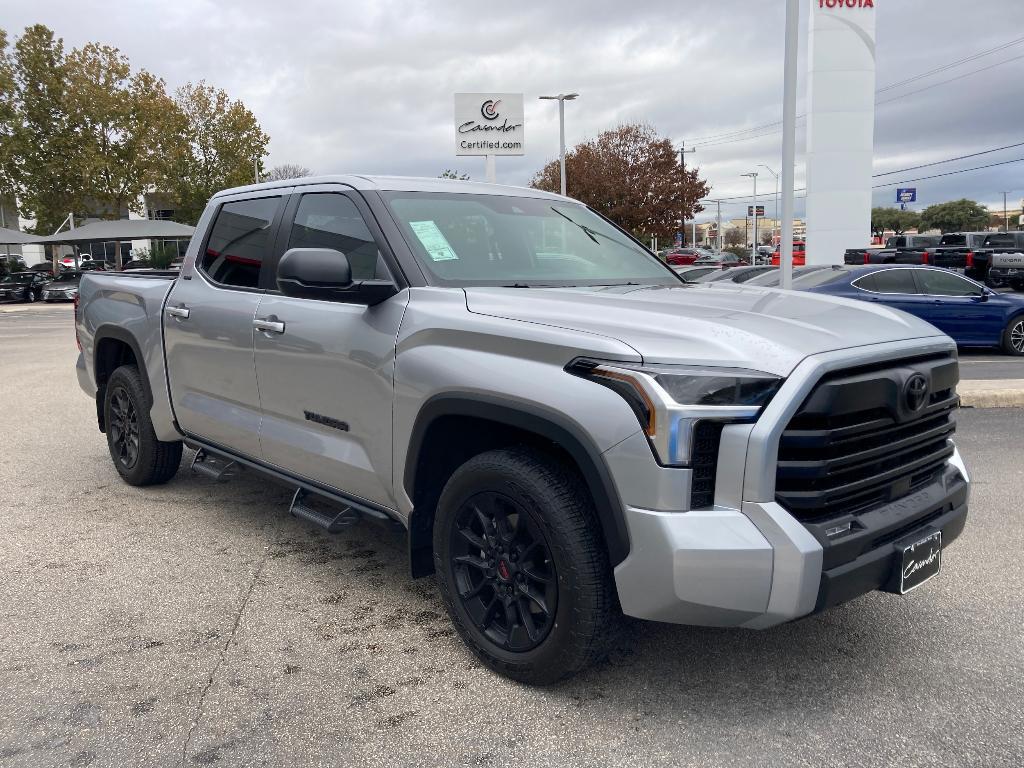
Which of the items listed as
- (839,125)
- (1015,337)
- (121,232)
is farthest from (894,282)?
(121,232)

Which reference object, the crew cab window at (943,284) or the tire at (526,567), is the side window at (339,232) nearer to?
the tire at (526,567)

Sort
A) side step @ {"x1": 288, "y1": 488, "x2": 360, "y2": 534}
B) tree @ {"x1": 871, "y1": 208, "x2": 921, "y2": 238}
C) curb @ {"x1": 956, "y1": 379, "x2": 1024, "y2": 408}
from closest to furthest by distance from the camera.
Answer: side step @ {"x1": 288, "y1": 488, "x2": 360, "y2": 534} < curb @ {"x1": 956, "y1": 379, "x2": 1024, "y2": 408} < tree @ {"x1": 871, "y1": 208, "x2": 921, "y2": 238}

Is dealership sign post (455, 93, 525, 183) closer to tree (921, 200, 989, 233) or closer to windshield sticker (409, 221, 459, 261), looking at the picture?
windshield sticker (409, 221, 459, 261)

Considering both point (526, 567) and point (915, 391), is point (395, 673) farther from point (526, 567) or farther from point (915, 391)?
point (915, 391)

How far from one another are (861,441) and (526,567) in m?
1.17

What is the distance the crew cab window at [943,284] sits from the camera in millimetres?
12656

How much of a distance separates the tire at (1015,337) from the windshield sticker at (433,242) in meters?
11.9

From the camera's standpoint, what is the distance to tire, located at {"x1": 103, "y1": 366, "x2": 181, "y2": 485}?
5488 mm

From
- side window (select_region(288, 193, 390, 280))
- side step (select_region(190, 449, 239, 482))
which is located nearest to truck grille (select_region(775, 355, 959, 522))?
side window (select_region(288, 193, 390, 280))

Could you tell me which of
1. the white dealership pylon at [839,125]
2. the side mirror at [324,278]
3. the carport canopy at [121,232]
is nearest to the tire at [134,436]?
the side mirror at [324,278]

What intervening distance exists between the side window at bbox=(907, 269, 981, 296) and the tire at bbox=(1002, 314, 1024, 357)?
0.75 meters

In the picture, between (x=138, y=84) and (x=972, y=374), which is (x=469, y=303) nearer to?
(x=972, y=374)

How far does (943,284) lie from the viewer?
1277cm

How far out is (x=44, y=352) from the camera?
49.9 ft
